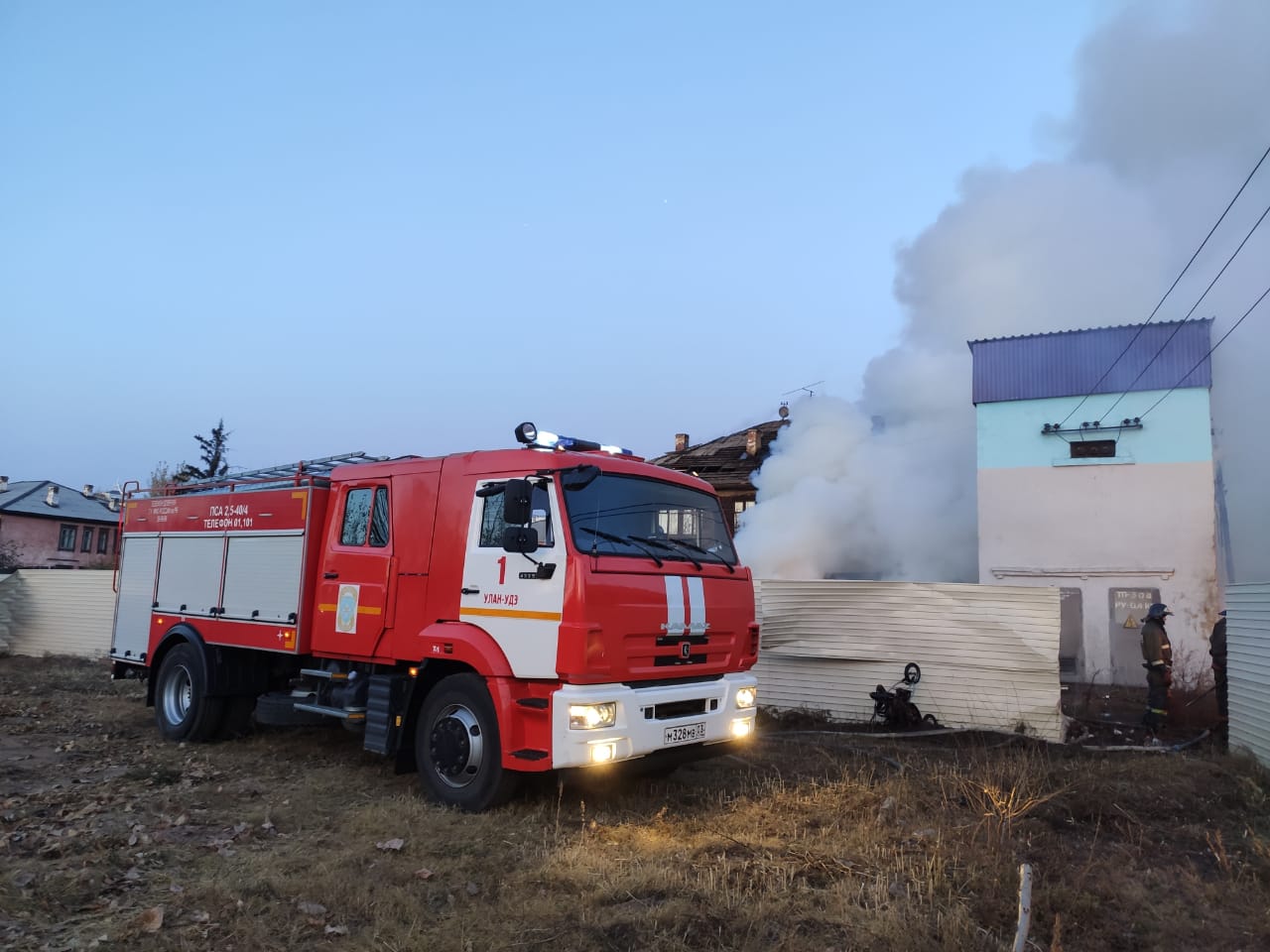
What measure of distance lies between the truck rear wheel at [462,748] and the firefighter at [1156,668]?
868 centimetres

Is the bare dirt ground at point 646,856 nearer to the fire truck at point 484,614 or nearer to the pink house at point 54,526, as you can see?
the fire truck at point 484,614

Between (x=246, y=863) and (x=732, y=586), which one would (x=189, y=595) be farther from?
(x=732, y=586)

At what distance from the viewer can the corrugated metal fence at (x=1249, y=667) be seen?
26.3ft

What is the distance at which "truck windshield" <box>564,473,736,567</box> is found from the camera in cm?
609

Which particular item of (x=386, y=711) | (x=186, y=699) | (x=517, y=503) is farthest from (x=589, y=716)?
(x=186, y=699)

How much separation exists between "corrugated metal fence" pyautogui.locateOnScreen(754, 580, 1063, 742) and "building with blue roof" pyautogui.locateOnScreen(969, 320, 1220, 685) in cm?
746

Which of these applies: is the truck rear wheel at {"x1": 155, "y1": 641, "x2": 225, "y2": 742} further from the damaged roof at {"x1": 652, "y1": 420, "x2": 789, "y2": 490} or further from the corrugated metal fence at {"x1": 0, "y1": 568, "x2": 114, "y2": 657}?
the damaged roof at {"x1": 652, "y1": 420, "x2": 789, "y2": 490}

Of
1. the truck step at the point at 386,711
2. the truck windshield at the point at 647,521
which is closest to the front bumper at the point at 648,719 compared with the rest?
the truck windshield at the point at 647,521

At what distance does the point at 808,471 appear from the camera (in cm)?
1666

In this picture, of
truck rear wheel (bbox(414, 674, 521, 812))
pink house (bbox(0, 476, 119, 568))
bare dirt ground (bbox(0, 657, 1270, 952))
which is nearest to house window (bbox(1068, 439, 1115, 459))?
bare dirt ground (bbox(0, 657, 1270, 952))

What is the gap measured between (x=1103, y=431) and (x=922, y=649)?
10151 mm

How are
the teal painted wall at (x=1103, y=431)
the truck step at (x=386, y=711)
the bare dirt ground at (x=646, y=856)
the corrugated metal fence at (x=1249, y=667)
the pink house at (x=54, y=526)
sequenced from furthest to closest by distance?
1. the pink house at (x=54, y=526)
2. the teal painted wall at (x=1103, y=431)
3. the corrugated metal fence at (x=1249, y=667)
4. the truck step at (x=386, y=711)
5. the bare dirt ground at (x=646, y=856)

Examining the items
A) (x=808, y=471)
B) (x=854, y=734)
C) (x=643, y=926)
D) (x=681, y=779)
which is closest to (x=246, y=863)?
(x=643, y=926)

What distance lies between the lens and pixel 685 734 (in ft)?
20.2
